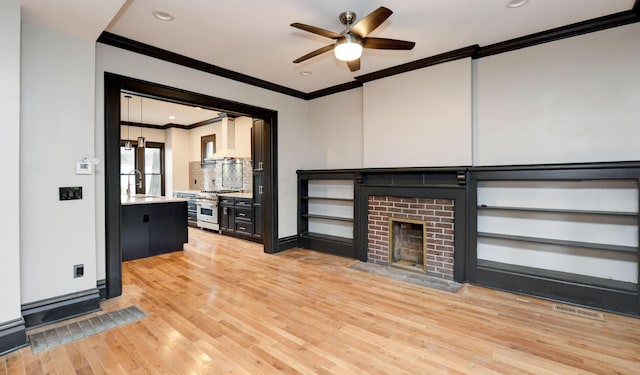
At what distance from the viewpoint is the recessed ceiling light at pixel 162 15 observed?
2727mm

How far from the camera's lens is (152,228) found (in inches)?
187

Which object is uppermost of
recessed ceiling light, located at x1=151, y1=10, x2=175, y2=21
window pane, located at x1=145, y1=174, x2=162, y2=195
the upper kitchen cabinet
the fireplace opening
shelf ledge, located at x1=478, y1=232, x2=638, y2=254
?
recessed ceiling light, located at x1=151, y1=10, x2=175, y2=21

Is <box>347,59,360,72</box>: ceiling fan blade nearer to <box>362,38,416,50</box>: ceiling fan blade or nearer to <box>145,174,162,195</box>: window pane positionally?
<box>362,38,416,50</box>: ceiling fan blade

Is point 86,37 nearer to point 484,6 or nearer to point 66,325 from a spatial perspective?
point 66,325

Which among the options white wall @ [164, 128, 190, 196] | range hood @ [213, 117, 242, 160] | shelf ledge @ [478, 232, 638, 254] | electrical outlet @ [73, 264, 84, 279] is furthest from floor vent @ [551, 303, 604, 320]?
white wall @ [164, 128, 190, 196]

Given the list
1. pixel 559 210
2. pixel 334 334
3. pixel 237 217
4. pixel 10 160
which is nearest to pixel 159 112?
pixel 237 217

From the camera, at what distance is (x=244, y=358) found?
6.92ft

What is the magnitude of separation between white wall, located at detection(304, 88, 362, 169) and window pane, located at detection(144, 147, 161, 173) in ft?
18.3

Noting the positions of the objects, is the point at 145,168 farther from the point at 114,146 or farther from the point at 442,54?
the point at 442,54

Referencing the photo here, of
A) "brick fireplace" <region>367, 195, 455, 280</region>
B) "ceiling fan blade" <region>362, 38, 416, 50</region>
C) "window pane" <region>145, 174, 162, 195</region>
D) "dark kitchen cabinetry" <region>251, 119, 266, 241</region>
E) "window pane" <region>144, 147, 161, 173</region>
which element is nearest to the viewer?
"ceiling fan blade" <region>362, 38, 416, 50</region>

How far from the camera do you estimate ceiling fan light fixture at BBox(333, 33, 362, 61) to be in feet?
8.21

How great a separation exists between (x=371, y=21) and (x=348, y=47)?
0.94ft

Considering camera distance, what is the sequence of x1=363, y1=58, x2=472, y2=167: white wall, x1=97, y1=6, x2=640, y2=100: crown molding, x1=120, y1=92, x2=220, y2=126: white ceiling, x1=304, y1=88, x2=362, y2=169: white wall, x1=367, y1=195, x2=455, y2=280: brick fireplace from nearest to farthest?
x1=97, y1=6, x2=640, y2=100: crown molding
x1=363, y1=58, x2=472, y2=167: white wall
x1=367, y1=195, x2=455, y2=280: brick fireplace
x1=304, y1=88, x2=362, y2=169: white wall
x1=120, y1=92, x2=220, y2=126: white ceiling

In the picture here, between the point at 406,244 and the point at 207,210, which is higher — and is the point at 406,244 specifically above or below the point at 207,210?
below
